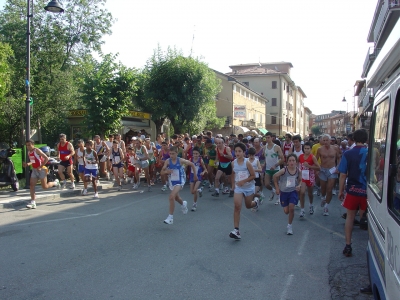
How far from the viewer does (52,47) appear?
106 feet

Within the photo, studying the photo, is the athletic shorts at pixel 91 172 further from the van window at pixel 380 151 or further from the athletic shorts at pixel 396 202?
the athletic shorts at pixel 396 202

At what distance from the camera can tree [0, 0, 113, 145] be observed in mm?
25141

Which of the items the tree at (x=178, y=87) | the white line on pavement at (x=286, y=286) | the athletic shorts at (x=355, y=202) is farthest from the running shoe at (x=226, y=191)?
the tree at (x=178, y=87)

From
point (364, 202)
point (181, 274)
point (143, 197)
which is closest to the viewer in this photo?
point (181, 274)

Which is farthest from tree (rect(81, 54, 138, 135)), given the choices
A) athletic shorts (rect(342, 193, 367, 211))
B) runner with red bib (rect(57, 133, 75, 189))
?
athletic shorts (rect(342, 193, 367, 211))

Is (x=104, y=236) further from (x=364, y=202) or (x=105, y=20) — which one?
(x=105, y=20)

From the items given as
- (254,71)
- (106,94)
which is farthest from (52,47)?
(254,71)

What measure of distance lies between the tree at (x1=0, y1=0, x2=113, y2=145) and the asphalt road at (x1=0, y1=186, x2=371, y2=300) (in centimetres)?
1697

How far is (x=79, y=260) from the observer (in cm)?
571

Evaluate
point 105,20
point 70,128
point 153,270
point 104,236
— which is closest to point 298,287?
point 153,270

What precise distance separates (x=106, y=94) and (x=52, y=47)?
18633 millimetres

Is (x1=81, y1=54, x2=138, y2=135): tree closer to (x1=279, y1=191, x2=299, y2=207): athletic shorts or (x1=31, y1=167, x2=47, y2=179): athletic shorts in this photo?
(x1=31, y1=167, x2=47, y2=179): athletic shorts

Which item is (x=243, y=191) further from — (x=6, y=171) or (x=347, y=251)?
(x=6, y=171)

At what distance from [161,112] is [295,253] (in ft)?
72.6
